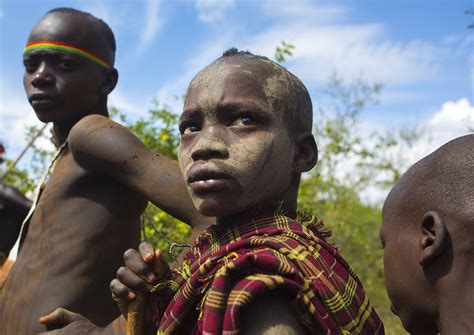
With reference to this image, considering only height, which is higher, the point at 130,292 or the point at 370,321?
the point at 130,292

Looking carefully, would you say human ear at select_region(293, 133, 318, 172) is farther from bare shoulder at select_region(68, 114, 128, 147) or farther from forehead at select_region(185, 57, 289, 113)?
bare shoulder at select_region(68, 114, 128, 147)

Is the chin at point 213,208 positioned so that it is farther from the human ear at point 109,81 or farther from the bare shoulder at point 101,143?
the human ear at point 109,81

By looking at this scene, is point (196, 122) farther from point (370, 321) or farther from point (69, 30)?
point (69, 30)

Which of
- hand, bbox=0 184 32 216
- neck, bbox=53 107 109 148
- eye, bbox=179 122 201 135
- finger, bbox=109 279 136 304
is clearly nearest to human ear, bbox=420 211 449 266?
eye, bbox=179 122 201 135

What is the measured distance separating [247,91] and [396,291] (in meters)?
0.63

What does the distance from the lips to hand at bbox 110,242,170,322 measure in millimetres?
220

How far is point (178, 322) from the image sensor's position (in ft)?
5.02

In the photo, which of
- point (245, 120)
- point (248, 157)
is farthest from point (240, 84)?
point (248, 157)

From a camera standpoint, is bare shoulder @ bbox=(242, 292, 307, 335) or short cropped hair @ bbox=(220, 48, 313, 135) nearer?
bare shoulder @ bbox=(242, 292, 307, 335)

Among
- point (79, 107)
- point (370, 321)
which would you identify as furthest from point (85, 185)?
point (370, 321)

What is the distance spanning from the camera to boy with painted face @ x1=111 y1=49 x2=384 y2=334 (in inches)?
54.5

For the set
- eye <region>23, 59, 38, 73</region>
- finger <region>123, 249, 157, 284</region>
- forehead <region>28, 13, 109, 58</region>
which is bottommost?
finger <region>123, 249, 157, 284</region>

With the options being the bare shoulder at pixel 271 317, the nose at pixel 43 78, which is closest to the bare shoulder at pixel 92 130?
the nose at pixel 43 78

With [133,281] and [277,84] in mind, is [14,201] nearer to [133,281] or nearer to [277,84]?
[133,281]
